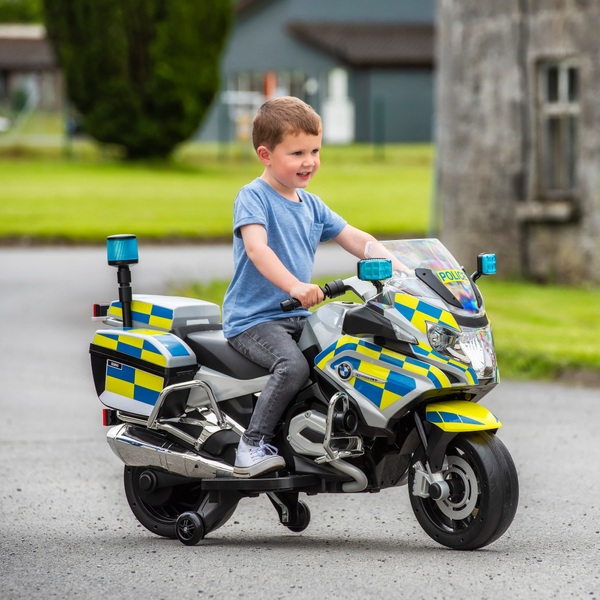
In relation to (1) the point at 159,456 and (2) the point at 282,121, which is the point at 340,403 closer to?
(1) the point at 159,456

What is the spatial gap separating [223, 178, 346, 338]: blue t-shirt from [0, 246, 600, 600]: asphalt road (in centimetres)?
98

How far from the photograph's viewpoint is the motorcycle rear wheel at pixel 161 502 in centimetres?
646

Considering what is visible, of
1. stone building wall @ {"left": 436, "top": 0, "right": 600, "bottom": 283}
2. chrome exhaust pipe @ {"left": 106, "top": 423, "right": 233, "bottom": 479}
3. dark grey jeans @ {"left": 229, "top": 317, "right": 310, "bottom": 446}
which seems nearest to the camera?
dark grey jeans @ {"left": 229, "top": 317, "right": 310, "bottom": 446}

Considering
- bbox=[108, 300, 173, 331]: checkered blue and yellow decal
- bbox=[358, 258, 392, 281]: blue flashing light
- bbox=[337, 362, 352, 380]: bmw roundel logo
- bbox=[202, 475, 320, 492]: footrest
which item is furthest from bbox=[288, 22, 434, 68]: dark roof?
bbox=[358, 258, 392, 281]: blue flashing light

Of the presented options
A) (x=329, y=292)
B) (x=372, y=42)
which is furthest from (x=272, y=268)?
(x=372, y=42)

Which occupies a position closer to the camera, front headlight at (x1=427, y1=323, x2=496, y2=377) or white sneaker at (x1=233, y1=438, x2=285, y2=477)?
front headlight at (x1=427, y1=323, x2=496, y2=377)

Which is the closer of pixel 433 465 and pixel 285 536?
pixel 433 465

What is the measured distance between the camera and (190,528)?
246 inches

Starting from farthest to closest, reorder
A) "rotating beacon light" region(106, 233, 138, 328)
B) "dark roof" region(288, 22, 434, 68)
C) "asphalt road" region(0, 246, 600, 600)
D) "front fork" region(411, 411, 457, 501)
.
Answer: "dark roof" region(288, 22, 434, 68)
"rotating beacon light" region(106, 233, 138, 328)
"front fork" region(411, 411, 457, 501)
"asphalt road" region(0, 246, 600, 600)

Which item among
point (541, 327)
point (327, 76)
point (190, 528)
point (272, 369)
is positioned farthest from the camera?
point (327, 76)

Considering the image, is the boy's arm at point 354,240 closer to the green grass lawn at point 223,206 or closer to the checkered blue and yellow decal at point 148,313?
the checkered blue and yellow decal at point 148,313

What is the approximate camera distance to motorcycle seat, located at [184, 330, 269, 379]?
242 inches

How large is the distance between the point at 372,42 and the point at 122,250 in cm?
5052

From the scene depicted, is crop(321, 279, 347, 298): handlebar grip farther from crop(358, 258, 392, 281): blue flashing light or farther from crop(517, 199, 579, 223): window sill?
crop(517, 199, 579, 223): window sill
